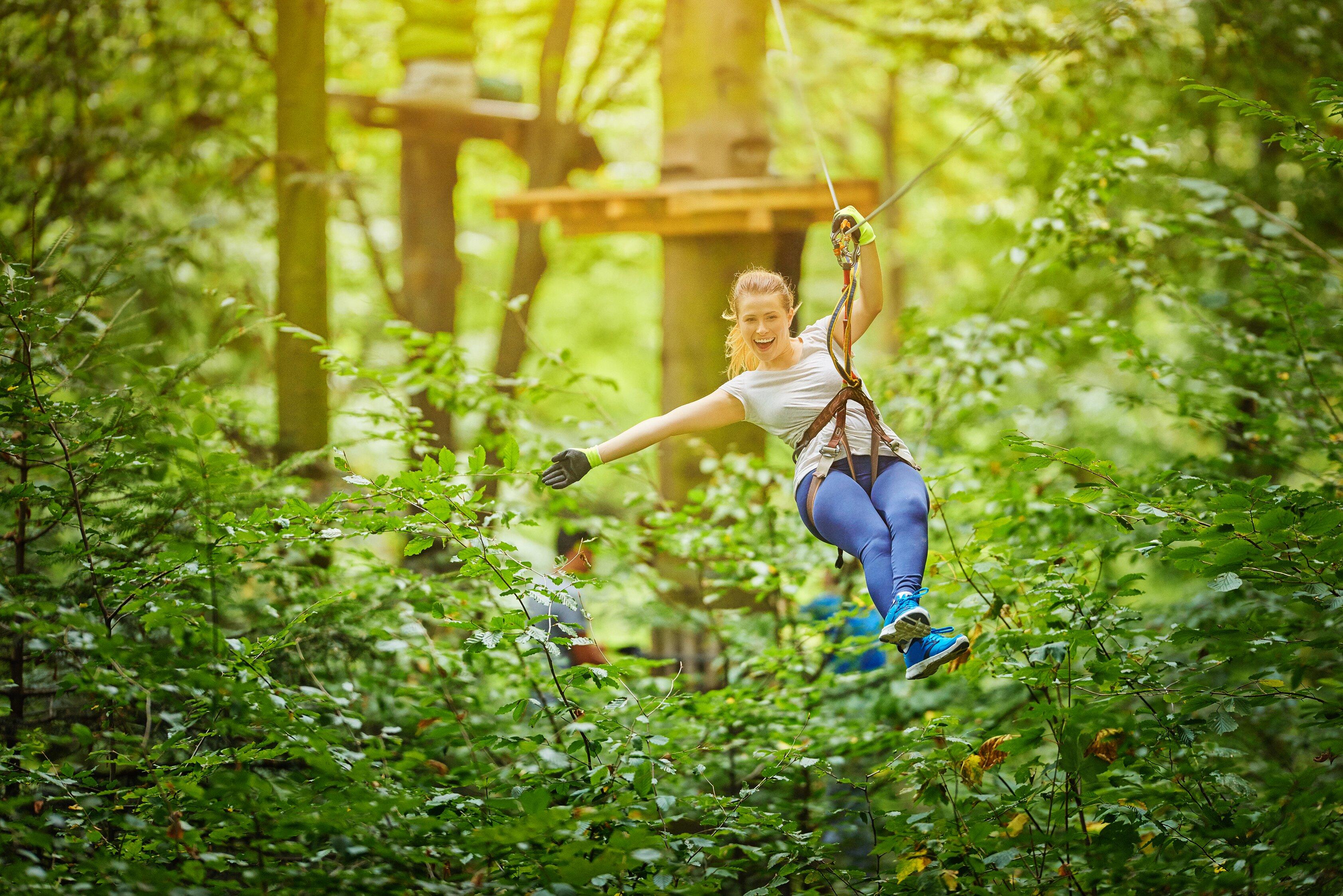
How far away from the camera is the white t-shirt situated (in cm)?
348

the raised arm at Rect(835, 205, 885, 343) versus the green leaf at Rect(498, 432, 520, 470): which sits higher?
the raised arm at Rect(835, 205, 885, 343)

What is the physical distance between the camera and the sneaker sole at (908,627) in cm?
286

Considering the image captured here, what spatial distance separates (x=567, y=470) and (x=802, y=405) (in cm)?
87

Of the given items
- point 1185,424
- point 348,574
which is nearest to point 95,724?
point 348,574

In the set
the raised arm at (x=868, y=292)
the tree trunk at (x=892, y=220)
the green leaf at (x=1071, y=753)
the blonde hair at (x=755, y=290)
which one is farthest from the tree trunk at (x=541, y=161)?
the tree trunk at (x=892, y=220)

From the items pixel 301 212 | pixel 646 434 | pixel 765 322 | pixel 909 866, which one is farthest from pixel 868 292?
pixel 301 212

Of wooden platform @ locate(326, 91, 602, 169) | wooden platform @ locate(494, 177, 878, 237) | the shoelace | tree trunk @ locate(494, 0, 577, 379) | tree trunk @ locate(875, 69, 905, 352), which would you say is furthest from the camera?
tree trunk @ locate(875, 69, 905, 352)

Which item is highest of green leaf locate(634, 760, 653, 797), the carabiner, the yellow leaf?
the carabiner

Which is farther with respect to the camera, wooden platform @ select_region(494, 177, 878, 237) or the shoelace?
wooden platform @ select_region(494, 177, 878, 237)

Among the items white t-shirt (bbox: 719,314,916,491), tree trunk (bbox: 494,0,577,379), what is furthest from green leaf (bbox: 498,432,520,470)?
tree trunk (bbox: 494,0,577,379)

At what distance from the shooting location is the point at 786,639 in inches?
202

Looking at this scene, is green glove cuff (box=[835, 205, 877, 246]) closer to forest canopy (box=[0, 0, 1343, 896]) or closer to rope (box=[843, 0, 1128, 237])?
rope (box=[843, 0, 1128, 237])

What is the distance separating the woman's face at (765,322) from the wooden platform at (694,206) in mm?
1946

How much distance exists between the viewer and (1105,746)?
11.0 feet
